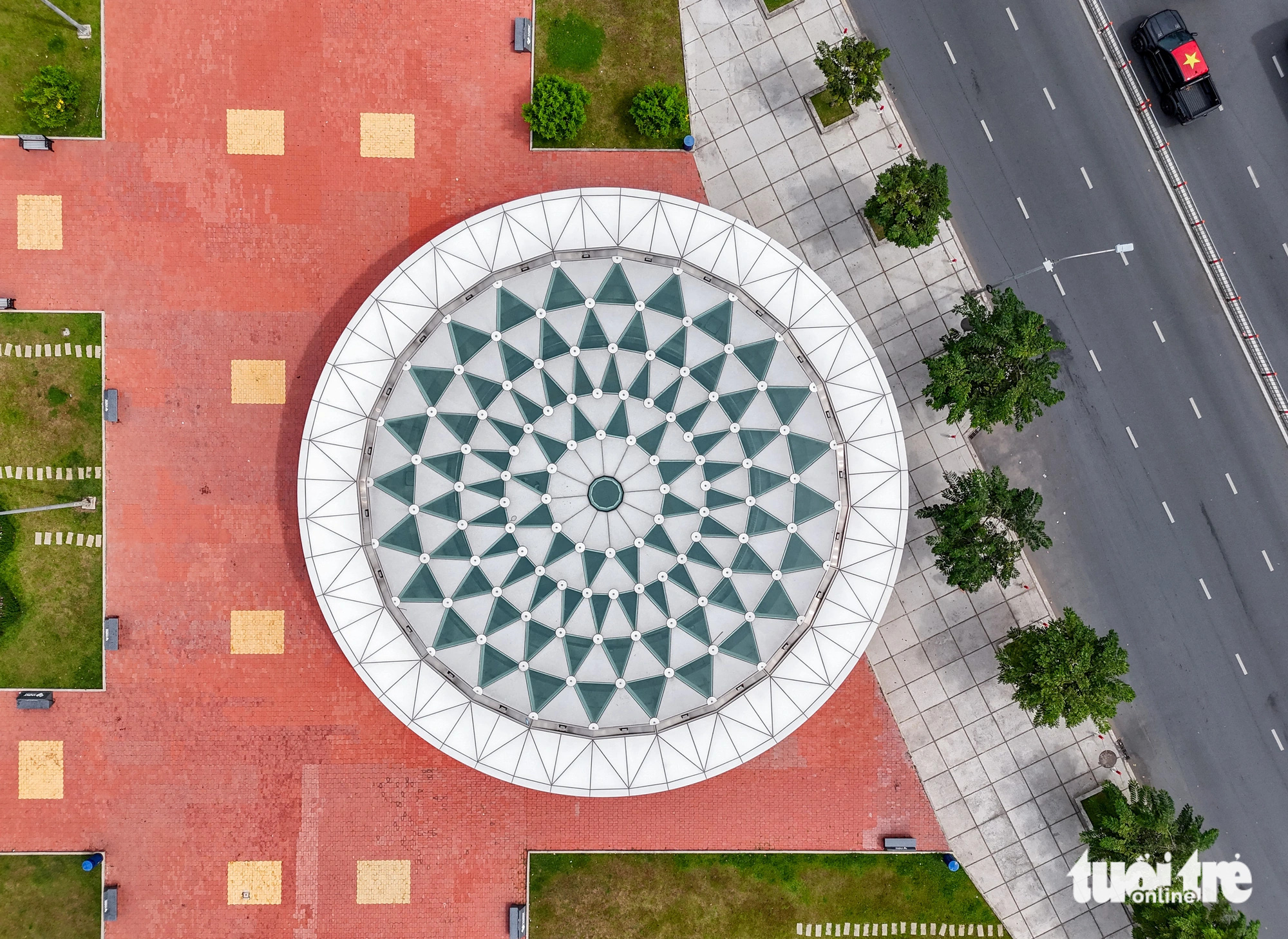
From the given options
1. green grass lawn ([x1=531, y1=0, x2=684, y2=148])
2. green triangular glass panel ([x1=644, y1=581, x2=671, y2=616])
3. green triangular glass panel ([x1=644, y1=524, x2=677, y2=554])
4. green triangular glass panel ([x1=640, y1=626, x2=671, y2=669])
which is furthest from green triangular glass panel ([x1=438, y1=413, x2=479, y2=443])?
green grass lawn ([x1=531, y1=0, x2=684, y2=148])

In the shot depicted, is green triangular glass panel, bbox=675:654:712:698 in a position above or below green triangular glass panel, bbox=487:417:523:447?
below

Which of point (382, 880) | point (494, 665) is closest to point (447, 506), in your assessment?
point (494, 665)

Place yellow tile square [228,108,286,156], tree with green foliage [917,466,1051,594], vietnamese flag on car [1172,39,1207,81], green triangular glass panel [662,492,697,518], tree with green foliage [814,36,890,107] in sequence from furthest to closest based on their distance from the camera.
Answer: yellow tile square [228,108,286,156] < vietnamese flag on car [1172,39,1207,81] < tree with green foliage [814,36,890,107] < tree with green foliage [917,466,1051,594] < green triangular glass panel [662,492,697,518]

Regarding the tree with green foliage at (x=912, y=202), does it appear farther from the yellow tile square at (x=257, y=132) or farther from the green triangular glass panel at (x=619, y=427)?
the yellow tile square at (x=257, y=132)

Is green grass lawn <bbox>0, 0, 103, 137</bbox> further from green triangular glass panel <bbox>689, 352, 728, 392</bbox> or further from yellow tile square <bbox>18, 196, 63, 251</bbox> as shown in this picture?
green triangular glass panel <bbox>689, 352, 728, 392</bbox>

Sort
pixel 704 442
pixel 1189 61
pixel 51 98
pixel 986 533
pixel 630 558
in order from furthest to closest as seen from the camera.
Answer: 1. pixel 1189 61
2. pixel 51 98
3. pixel 986 533
4. pixel 704 442
5. pixel 630 558

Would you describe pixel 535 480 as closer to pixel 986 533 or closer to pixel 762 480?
pixel 762 480

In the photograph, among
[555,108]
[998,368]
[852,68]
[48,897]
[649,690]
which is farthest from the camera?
[48,897]
